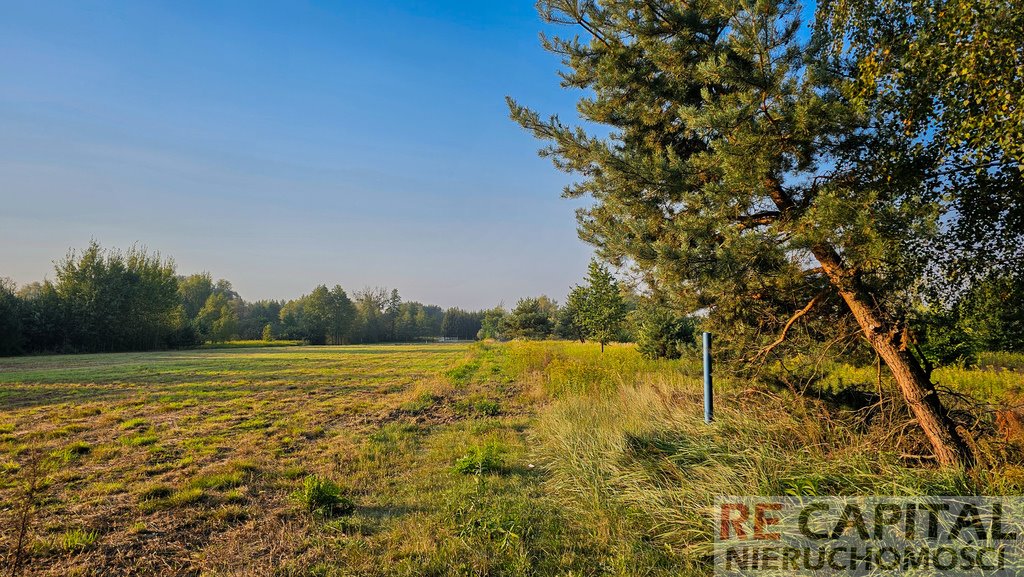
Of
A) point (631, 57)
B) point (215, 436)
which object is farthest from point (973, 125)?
point (215, 436)

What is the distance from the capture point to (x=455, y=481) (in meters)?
4.79

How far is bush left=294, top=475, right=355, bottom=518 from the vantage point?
3.99 m

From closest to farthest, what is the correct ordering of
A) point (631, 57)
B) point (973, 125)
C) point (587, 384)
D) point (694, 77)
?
point (973, 125), point (694, 77), point (631, 57), point (587, 384)

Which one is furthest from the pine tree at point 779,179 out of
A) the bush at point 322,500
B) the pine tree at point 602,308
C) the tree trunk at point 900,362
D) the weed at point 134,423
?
the pine tree at point 602,308

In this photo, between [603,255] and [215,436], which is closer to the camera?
[603,255]

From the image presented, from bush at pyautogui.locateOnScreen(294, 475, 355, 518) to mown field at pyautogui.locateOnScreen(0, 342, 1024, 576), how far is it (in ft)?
0.06

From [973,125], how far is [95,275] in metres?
65.6

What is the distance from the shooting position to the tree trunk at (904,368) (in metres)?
3.77

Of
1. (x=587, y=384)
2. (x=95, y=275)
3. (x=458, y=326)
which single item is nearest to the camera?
(x=587, y=384)

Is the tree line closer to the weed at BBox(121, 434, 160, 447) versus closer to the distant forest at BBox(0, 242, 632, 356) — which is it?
A: the distant forest at BBox(0, 242, 632, 356)

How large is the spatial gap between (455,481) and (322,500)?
4.60 feet

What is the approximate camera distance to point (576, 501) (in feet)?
13.2

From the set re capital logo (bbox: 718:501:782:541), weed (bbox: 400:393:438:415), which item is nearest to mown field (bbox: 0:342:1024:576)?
re capital logo (bbox: 718:501:782:541)

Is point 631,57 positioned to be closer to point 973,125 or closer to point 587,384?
point 973,125
